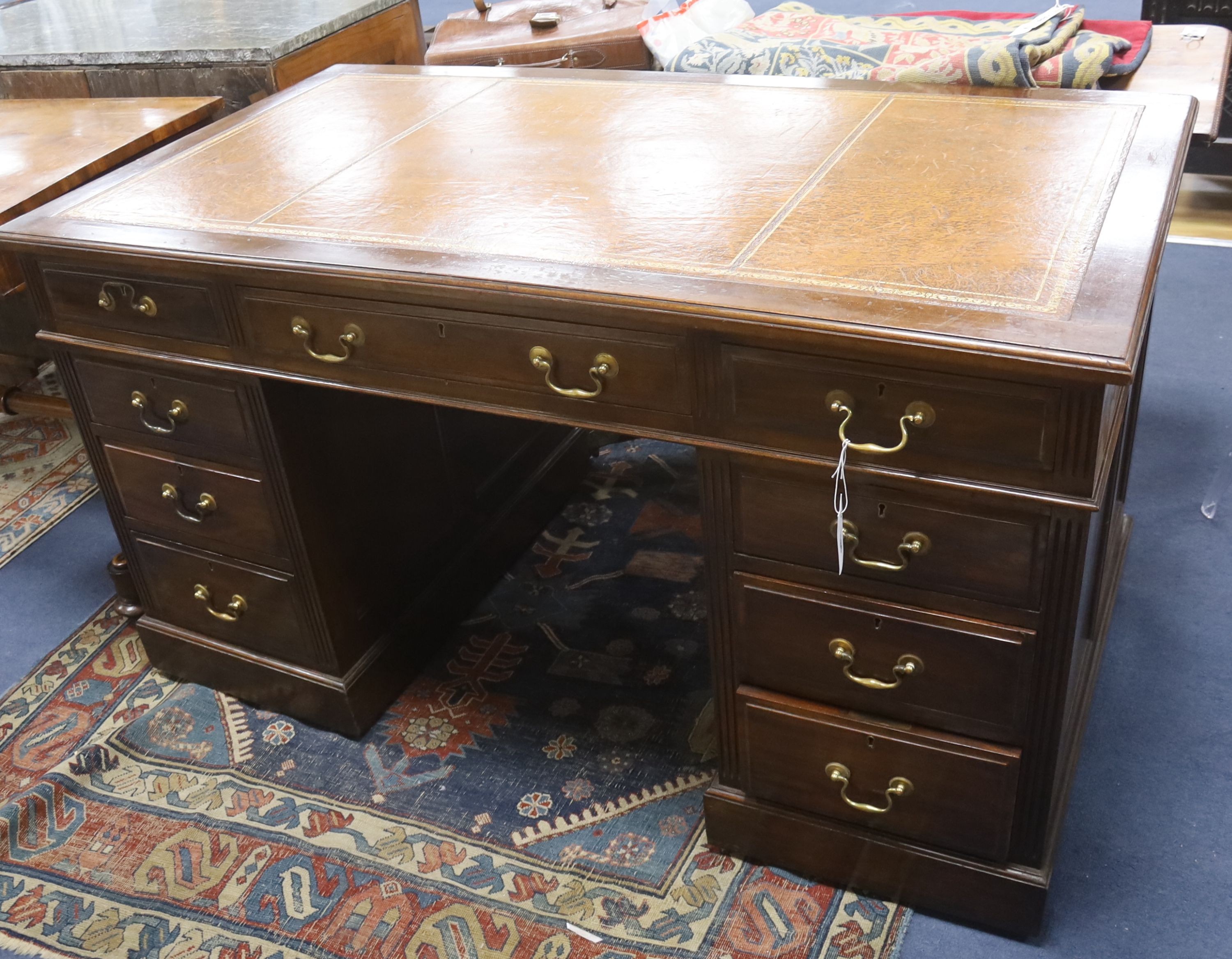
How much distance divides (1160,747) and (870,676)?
2.36 ft

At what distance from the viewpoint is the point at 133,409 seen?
1919 millimetres

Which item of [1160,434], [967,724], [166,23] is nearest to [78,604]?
[166,23]

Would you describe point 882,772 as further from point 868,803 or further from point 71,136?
point 71,136

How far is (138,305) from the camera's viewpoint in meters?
1.74

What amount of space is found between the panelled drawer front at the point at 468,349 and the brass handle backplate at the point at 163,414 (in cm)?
25

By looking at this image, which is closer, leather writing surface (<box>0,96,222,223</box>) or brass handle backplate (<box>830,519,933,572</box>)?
brass handle backplate (<box>830,519,933,572</box>)

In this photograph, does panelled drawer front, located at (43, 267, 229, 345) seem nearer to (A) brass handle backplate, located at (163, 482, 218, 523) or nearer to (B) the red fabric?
(A) brass handle backplate, located at (163, 482, 218, 523)

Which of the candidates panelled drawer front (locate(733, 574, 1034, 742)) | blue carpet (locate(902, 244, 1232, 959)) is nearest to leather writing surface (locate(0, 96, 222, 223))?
panelled drawer front (locate(733, 574, 1034, 742))

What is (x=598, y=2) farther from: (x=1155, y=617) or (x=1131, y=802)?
(x=1131, y=802)

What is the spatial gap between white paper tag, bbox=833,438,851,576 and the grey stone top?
1848 mm

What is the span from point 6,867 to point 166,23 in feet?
6.83

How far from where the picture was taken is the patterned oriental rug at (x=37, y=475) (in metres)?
2.80

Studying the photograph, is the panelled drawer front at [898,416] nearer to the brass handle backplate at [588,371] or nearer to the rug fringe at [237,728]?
the brass handle backplate at [588,371]

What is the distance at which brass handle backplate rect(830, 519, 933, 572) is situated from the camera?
139cm
